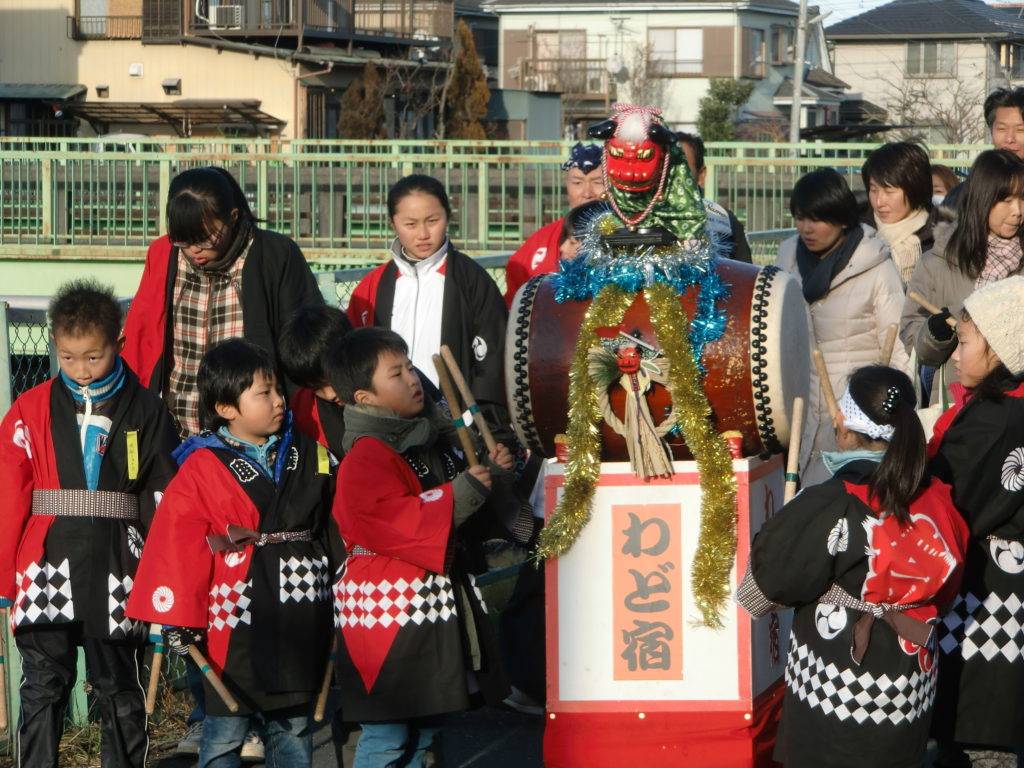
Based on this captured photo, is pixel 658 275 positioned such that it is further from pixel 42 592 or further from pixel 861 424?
pixel 42 592

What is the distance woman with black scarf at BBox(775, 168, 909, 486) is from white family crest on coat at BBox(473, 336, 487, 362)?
1377mm

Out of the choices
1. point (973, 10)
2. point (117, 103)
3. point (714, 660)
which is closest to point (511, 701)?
point (714, 660)

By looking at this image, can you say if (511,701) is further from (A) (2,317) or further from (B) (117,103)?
(B) (117,103)

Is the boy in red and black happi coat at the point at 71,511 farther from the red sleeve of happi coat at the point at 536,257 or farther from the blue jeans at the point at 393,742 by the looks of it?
the red sleeve of happi coat at the point at 536,257

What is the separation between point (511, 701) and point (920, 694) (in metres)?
2.01

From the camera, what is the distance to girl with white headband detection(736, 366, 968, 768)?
12.2 feet

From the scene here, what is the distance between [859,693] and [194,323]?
263 cm

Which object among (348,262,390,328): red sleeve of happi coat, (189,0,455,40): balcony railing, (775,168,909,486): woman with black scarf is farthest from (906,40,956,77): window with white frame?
(348,262,390,328): red sleeve of happi coat

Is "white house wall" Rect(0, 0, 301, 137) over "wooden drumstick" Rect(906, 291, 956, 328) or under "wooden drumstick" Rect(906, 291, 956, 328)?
over

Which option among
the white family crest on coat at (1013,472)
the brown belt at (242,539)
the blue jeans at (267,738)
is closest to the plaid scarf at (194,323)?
the brown belt at (242,539)

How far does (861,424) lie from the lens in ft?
12.5

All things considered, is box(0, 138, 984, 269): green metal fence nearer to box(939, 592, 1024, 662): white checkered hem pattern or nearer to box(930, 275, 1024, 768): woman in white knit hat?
box(930, 275, 1024, 768): woman in white knit hat

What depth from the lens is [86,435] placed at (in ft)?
14.7

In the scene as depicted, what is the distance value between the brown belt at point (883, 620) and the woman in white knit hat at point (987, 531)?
516mm
